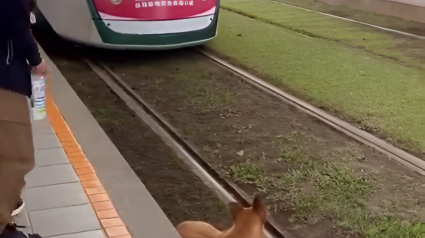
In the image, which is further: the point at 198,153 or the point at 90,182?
the point at 198,153

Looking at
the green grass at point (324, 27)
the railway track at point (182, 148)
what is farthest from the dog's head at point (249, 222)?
the green grass at point (324, 27)

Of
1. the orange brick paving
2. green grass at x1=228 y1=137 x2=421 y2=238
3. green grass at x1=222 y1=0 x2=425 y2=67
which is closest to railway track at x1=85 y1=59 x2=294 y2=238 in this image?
green grass at x1=228 y1=137 x2=421 y2=238

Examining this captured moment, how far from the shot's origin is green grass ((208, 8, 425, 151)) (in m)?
4.29

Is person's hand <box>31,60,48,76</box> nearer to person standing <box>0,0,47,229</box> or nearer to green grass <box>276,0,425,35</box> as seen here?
person standing <box>0,0,47,229</box>

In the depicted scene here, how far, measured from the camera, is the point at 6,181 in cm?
197

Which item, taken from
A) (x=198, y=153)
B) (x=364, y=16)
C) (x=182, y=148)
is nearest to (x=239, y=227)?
(x=198, y=153)

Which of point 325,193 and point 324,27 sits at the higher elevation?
point 325,193

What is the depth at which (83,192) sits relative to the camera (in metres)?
2.87

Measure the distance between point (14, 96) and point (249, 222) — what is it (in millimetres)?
1252

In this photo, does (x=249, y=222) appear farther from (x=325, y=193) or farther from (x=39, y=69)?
(x=39, y=69)

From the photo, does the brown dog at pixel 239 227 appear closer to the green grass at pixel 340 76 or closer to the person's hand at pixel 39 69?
the person's hand at pixel 39 69

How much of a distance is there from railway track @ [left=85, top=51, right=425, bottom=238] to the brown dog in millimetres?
284

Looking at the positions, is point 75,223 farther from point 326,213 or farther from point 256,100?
point 256,100

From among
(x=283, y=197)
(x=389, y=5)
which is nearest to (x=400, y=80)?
(x=283, y=197)
